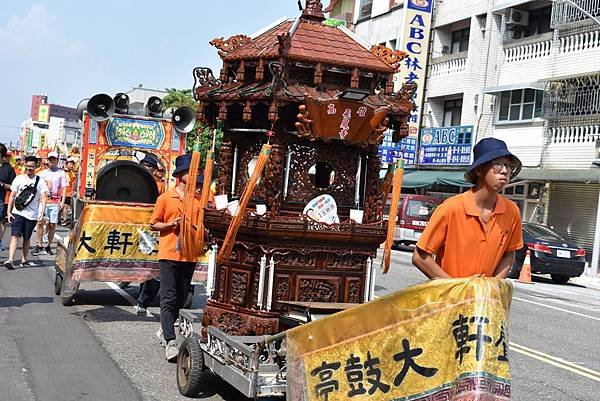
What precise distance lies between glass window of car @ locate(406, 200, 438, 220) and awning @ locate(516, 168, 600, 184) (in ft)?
10.2

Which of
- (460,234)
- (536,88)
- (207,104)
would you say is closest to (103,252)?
(207,104)

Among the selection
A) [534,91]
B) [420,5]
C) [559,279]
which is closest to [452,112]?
[420,5]

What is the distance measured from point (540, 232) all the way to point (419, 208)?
5.92 meters

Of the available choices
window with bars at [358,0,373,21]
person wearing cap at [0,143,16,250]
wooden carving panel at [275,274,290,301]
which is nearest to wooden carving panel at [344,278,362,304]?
wooden carving panel at [275,274,290,301]

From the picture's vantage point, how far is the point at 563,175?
23.7 m

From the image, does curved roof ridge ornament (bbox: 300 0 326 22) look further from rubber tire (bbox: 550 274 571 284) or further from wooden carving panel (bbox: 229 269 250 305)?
rubber tire (bbox: 550 274 571 284)

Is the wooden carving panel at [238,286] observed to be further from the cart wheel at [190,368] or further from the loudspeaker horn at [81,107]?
the loudspeaker horn at [81,107]

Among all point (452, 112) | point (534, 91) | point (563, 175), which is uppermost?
point (534, 91)

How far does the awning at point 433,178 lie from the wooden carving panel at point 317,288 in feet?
69.6

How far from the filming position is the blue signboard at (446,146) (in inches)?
1152

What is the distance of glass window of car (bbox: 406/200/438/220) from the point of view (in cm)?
2609

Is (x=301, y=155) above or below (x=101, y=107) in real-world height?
below

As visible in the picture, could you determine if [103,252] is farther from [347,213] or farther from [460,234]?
[460,234]

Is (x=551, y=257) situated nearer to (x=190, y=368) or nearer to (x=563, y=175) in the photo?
(x=563, y=175)
